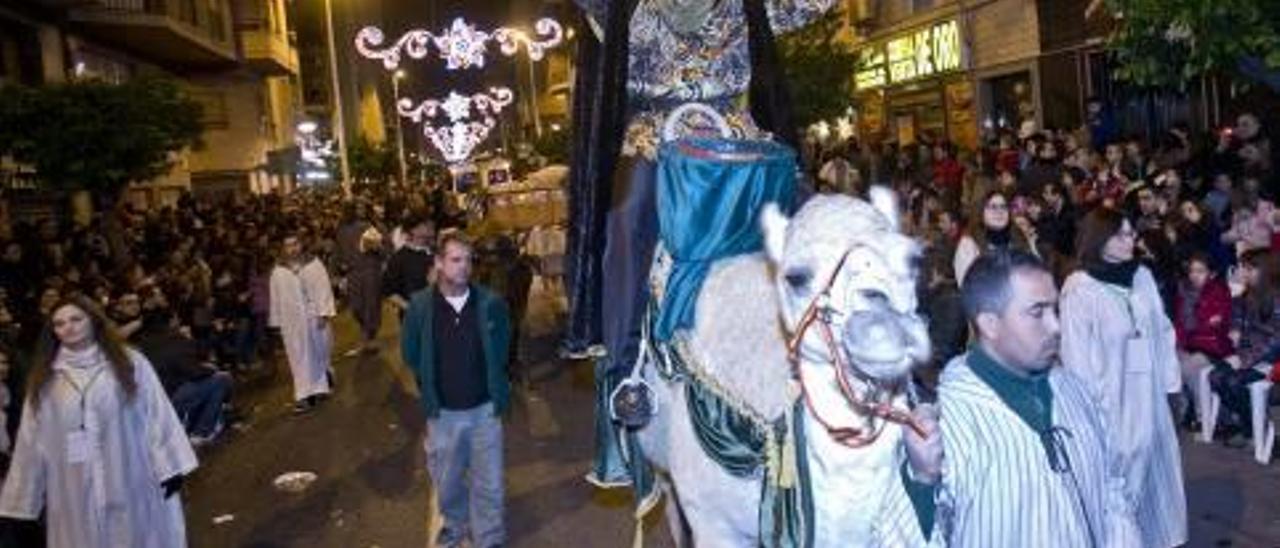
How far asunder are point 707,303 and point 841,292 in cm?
156

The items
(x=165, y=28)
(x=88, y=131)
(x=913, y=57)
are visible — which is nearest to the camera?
(x=88, y=131)

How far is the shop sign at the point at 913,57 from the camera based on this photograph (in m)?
28.6

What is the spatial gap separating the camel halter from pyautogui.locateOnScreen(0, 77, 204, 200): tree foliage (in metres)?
15.6

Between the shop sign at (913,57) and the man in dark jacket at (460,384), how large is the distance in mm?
20855

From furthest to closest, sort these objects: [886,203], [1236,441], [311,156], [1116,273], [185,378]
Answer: [311,156], [185,378], [1236,441], [1116,273], [886,203]

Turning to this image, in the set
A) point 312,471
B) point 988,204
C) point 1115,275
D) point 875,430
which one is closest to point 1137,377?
point 1115,275

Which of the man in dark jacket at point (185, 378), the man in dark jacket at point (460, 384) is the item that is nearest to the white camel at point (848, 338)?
the man in dark jacket at point (460, 384)

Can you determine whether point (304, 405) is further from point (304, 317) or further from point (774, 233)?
point (774, 233)

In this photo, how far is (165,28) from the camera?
29516 millimetres

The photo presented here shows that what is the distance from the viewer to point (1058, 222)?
486 inches

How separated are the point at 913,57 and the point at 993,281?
2813 cm

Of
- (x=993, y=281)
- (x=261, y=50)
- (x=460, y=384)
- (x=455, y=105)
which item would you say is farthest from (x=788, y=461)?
(x=261, y=50)

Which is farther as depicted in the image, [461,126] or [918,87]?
[461,126]

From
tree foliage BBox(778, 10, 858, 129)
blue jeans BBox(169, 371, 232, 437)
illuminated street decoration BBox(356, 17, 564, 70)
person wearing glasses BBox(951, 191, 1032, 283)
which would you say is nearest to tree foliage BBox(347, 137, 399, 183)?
tree foliage BBox(778, 10, 858, 129)
